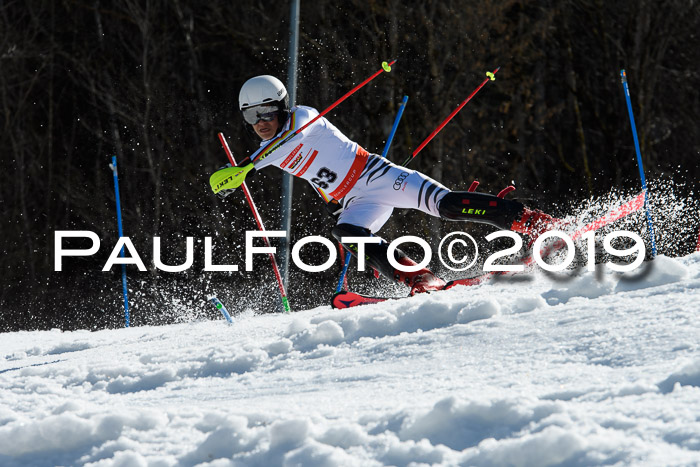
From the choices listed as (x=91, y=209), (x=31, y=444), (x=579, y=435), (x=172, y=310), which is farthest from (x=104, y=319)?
(x=579, y=435)

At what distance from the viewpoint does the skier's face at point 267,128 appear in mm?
5281

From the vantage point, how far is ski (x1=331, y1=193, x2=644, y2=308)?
16.4 feet

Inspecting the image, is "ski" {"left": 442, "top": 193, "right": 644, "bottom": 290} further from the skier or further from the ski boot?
the skier

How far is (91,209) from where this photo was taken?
14.8 m

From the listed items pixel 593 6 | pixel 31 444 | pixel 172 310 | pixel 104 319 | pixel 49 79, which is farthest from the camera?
pixel 49 79

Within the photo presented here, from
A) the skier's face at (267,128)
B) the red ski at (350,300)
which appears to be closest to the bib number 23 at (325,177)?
the skier's face at (267,128)

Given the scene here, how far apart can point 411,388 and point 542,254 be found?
2.37 m

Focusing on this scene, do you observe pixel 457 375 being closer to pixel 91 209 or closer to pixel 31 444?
pixel 31 444

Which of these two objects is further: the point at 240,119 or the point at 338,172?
the point at 240,119

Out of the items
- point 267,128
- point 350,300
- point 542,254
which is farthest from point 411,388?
point 267,128

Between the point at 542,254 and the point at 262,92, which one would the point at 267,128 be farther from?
the point at 542,254

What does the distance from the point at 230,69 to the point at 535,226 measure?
36.9ft

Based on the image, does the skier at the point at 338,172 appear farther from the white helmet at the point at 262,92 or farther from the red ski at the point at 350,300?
the red ski at the point at 350,300

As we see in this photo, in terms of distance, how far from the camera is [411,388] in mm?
2816
